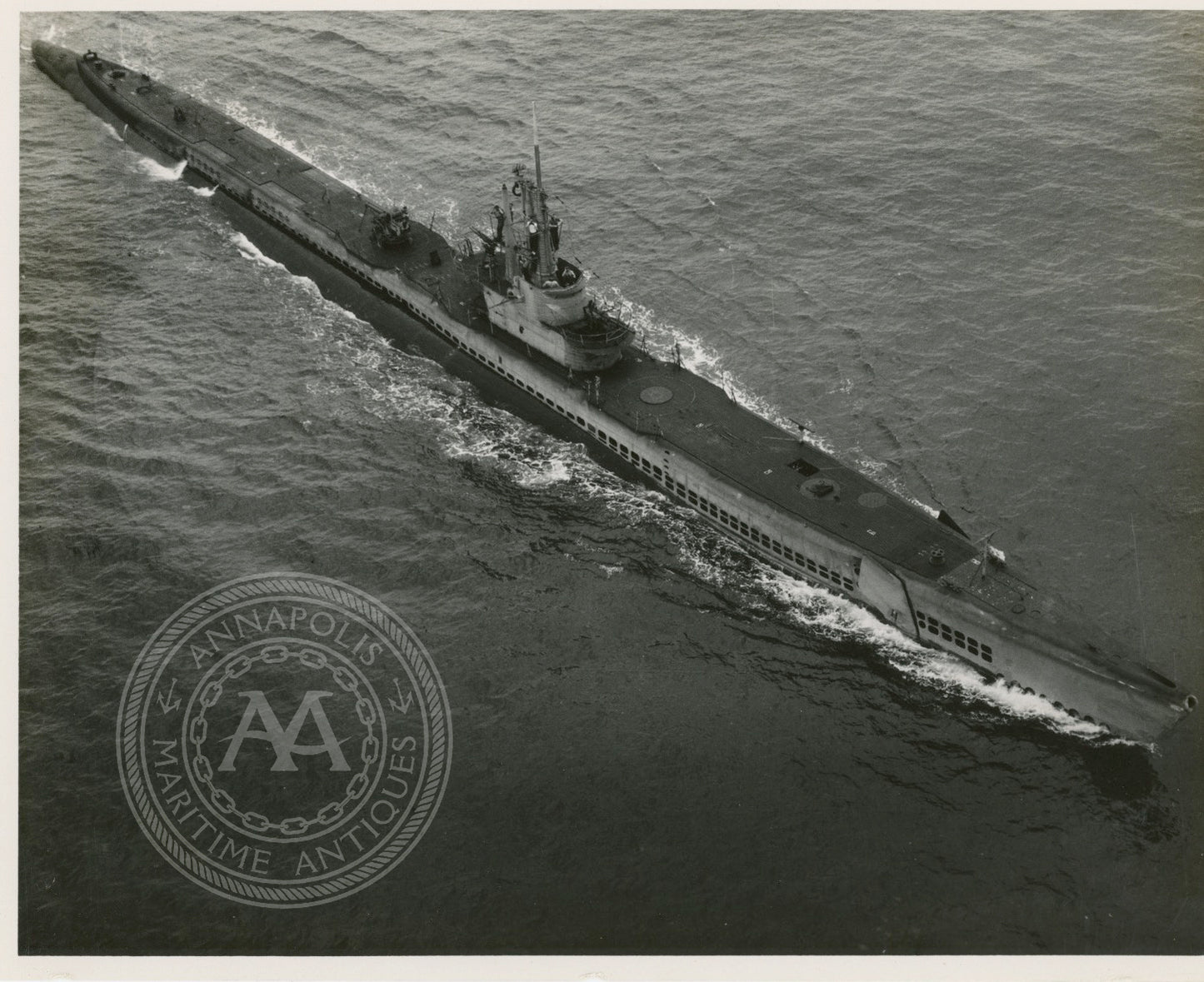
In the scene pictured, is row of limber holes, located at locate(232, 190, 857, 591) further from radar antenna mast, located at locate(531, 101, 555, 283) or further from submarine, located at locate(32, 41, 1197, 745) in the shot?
radar antenna mast, located at locate(531, 101, 555, 283)

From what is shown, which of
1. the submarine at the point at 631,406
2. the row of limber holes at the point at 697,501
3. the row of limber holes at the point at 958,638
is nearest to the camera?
the submarine at the point at 631,406

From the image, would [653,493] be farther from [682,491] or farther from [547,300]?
[547,300]

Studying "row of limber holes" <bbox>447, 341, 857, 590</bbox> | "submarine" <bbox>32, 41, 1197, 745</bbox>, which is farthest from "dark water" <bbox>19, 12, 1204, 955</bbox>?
"submarine" <bbox>32, 41, 1197, 745</bbox>

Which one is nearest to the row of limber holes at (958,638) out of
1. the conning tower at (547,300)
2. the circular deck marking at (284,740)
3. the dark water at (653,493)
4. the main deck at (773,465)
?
the dark water at (653,493)

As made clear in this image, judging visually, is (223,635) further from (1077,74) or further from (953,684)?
(1077,74)

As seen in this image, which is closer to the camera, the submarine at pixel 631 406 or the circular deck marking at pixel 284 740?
the circular deck marking at pixel 284 740

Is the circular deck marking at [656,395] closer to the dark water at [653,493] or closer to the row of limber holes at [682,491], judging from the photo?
the row of limber holes at [682,491]

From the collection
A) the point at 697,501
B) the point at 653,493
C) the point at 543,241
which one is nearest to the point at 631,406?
the point at 653,493
